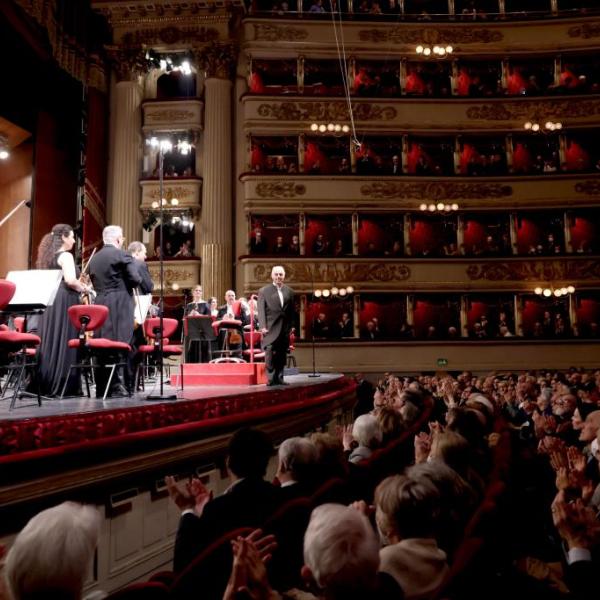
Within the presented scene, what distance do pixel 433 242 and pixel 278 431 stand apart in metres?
10.9

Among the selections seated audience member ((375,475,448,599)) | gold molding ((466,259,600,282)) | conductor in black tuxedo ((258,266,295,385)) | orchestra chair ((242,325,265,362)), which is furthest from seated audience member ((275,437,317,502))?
gold molding ((466,259,600,282))

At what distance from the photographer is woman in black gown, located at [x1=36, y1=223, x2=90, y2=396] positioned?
4.84m

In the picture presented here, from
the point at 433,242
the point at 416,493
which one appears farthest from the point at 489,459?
the point at 433,242

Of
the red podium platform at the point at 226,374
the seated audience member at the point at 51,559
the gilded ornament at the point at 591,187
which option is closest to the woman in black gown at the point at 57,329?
the red podium platform at the point at 226,374

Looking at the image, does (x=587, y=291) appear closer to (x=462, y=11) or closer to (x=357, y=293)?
(x=357, y=293)

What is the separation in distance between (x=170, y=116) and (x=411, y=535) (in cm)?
1424

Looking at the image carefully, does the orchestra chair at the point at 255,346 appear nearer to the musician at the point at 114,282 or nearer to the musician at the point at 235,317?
the musician at the point at 235,317

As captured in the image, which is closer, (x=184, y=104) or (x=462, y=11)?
(x=184, y=104)

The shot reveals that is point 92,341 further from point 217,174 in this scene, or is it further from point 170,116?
point 170,116

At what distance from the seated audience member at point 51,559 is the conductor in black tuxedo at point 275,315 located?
5.13 m

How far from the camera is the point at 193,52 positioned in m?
14.6

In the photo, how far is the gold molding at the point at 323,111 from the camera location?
47.5ft

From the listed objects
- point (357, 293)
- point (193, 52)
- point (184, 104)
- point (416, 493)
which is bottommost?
point (416, 493)

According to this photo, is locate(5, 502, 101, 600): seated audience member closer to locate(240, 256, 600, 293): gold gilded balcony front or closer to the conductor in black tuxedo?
the conductor in black tuxedo
